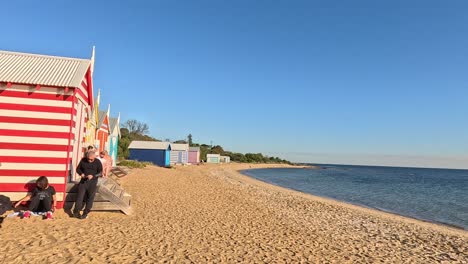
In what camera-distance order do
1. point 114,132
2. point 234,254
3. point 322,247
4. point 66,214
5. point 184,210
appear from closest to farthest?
point 234,254, point 322,247, point 66,214, point 184,210, point 114,132

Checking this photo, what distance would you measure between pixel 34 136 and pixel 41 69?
6.86 feet

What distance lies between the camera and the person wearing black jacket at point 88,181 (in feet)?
27.1

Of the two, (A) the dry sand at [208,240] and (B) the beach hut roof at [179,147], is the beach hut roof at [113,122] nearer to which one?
(A) the dry sand at [208,240]

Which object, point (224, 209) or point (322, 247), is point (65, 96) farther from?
point (322, 247)

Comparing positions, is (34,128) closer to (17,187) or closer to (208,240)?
A: (17,187)

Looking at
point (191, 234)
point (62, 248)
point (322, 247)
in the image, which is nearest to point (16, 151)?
point (62, 248)

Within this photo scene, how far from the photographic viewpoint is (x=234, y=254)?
6305 mm

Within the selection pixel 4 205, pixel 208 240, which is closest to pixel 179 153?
pixel 4 205

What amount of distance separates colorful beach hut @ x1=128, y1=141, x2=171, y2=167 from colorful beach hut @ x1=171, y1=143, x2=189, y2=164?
396cm

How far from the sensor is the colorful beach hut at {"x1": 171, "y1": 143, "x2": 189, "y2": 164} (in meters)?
50.2

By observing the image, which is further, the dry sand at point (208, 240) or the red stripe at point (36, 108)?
the red stripe at point (36, 108)

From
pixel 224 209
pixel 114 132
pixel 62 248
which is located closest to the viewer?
pixel 62 248

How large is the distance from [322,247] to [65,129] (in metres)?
6.86

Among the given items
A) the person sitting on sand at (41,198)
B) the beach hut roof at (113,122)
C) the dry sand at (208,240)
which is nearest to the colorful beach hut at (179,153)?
the beach hut roof at (113,122)
